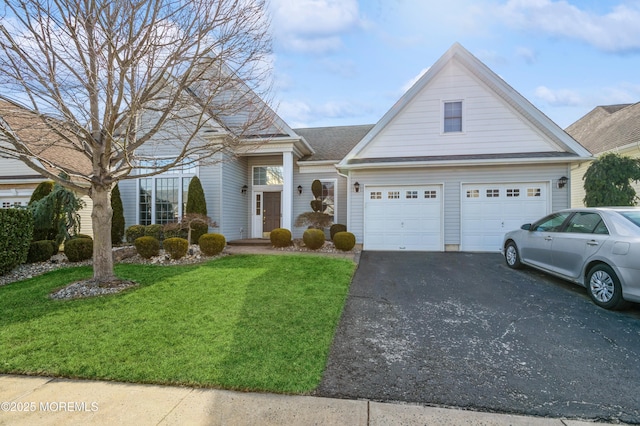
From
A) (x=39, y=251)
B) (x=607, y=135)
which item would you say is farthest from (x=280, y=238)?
(x=607, y=135)

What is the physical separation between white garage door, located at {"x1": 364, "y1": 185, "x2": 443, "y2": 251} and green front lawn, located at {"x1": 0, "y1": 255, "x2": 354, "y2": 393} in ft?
13.5

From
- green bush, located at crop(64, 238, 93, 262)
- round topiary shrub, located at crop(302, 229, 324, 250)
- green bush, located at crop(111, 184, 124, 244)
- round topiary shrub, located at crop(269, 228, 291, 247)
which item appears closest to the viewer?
green bush, located at crop(64, 238, 93, 262)

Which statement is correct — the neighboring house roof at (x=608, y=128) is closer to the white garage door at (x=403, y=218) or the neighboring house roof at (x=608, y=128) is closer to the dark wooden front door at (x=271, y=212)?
the white garage door at (x=403, y=218)

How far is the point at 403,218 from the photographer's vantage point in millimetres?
10930

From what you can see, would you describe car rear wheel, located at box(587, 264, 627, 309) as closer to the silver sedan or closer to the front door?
the silver sedan

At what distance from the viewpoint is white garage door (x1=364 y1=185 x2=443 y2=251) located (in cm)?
1078

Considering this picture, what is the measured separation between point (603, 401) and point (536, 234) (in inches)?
187

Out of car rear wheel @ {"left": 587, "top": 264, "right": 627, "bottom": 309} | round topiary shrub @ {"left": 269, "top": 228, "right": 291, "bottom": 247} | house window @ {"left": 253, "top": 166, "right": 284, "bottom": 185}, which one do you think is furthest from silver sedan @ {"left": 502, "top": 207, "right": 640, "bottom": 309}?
house window @ {"left": 253, "top": 166, "right": 284, "bottom": 185}

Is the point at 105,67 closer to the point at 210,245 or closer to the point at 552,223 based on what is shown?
the point at 210,245

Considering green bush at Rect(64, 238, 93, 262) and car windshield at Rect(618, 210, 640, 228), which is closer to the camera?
car windshield at Rect(618, 210, 640, 228)

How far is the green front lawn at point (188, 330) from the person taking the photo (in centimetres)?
337

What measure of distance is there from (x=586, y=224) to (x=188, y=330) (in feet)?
22.1

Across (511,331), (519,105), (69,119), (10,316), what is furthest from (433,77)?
(10,316)

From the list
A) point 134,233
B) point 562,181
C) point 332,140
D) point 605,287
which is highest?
point 332,140
